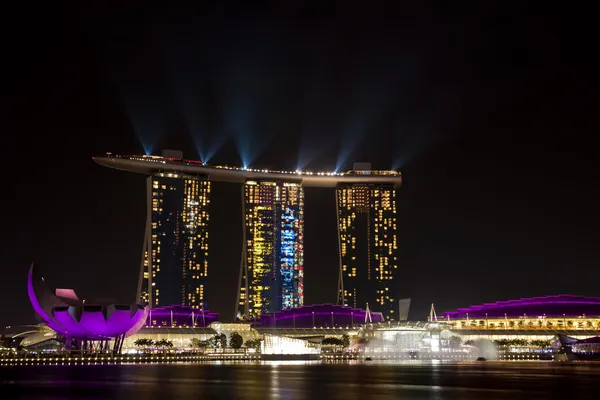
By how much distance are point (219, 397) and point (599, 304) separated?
155674 millimetres

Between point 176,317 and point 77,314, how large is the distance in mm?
73640

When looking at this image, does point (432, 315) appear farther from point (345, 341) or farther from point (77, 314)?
point (77, 314)

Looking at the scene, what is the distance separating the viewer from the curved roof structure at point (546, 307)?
179 m

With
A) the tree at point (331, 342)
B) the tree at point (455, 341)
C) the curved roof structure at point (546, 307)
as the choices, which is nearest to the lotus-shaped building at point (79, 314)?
the tree at point (331, 342)

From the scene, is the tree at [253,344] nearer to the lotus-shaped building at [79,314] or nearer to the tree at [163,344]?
the tree at [163,344]

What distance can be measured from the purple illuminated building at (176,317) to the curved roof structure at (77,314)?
6329cm

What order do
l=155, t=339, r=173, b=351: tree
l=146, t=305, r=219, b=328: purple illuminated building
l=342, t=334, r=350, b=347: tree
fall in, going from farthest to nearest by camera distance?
l=146, t=305, r=219, b=328: purple illuminated building, l=342, t=334, r=350, b=347: tree, l=155, t=339, r=173, b=351: tree

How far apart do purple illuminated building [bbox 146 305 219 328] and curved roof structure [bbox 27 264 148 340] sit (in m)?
63.3

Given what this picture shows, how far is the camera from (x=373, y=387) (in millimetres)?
52781

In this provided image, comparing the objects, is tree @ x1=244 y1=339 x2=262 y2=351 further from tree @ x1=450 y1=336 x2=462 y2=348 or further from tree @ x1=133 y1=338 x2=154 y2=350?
tree @ x1=450 y1=336 x2=462 y2=348

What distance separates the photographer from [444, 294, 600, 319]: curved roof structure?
587ft

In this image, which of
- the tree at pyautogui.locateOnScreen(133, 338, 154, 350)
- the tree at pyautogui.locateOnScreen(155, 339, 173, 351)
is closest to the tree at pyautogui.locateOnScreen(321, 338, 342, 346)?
the tree at pyautogui.locateOnScreen(155, 339, 173, 351)

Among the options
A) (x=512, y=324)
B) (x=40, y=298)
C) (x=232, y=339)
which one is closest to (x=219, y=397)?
(x=40, y=298)

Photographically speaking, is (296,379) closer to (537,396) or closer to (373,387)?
(373,387)
